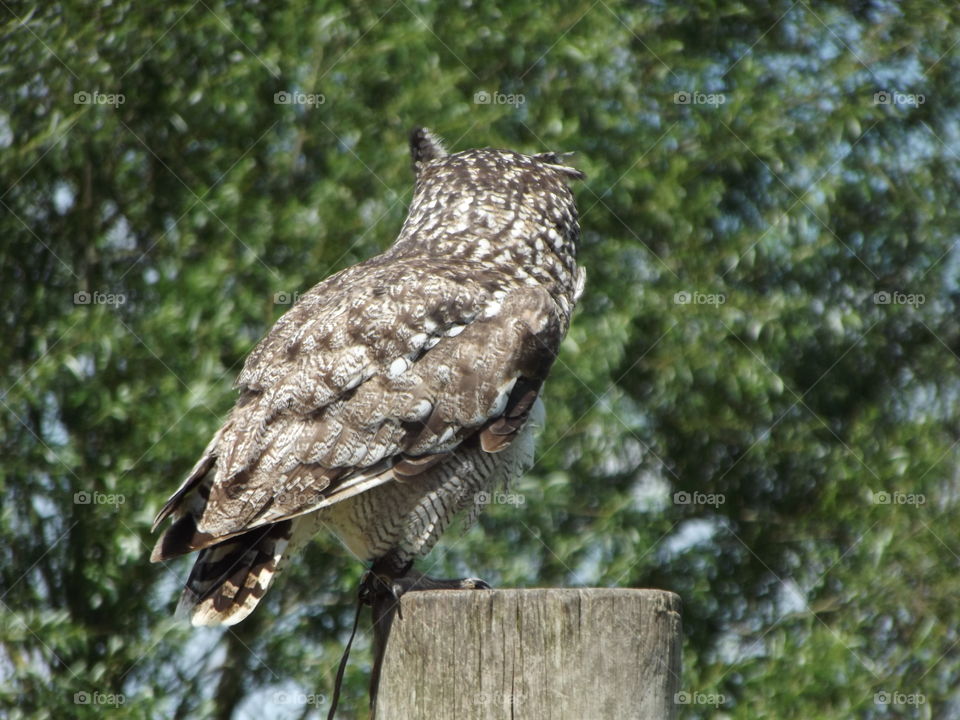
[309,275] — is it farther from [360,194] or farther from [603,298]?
[603,298]

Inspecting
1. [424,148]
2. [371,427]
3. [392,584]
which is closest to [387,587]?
[392,584]

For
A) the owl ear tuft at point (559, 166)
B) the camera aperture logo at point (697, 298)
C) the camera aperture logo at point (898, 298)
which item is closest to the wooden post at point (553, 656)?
the owl ear tuft at point (559, 166)

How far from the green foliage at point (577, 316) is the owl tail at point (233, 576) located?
225 cm

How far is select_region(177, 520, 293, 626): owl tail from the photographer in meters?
2.81

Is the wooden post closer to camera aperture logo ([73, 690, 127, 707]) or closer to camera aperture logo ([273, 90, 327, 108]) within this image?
camera aperture logo ([73, 690, 127, 707])

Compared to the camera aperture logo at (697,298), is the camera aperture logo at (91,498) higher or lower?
higher

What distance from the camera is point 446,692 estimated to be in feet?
7.97

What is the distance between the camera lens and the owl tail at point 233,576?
2814mm

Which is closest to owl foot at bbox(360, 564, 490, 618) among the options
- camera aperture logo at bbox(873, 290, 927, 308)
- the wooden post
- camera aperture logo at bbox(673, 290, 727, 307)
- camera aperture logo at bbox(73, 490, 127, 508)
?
the wooden post

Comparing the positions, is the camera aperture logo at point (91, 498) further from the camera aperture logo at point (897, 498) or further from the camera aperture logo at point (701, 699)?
the camera aperture logo at point (897, 498)

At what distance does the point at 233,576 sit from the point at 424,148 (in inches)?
82.0

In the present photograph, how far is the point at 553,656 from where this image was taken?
2.36m

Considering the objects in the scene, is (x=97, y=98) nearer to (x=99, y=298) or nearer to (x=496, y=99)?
(x=99, y=298)

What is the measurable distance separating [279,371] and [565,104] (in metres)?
3.23
